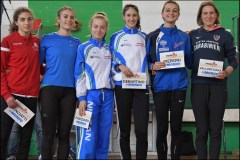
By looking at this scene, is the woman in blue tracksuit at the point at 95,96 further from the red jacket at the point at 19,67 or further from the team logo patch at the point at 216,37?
the team logo patch at the point at 216,37

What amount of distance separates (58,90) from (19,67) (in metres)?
0.45

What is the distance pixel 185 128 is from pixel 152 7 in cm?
227

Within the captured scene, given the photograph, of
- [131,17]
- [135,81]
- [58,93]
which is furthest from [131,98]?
[131,17]

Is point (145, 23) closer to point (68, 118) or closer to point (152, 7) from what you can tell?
point (152, 7)

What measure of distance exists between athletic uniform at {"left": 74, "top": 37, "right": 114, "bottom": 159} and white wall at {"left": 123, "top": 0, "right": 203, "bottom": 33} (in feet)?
10.2

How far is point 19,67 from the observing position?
3701 millimetres

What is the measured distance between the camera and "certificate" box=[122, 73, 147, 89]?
388 centimetres

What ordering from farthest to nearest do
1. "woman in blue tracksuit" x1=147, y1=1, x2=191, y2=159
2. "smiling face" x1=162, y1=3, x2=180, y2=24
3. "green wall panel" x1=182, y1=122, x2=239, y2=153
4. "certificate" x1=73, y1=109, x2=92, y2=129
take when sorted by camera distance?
"green wall panel" x1=182, y1=122, x2=239, y2=153 → "smiling face" x1=162, y1=3, x2=180, y2=24 → "woman in blue tracksuit" x1=147, y1=1, x2=191, y2=159 → "certificate" x1=73, y1=109, x2=92, y2=129

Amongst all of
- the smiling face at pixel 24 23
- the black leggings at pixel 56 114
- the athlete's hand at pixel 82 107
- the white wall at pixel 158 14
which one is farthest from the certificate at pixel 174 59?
the white wall at pixel 158 14

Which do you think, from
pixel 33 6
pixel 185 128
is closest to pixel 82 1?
pixel 33 6

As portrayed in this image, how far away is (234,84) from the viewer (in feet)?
21.2

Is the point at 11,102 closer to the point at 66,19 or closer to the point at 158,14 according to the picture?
the point at 66,19

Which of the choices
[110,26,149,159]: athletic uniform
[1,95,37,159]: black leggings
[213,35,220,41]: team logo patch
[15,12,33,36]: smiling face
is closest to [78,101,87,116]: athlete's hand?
[110,26,149,159]: athletic uniform

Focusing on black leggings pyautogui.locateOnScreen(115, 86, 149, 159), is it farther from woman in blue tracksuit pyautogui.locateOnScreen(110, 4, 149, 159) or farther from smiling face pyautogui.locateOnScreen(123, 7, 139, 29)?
smiling face pyautogui.locateOnScreen(123, 7, 139, 29)
